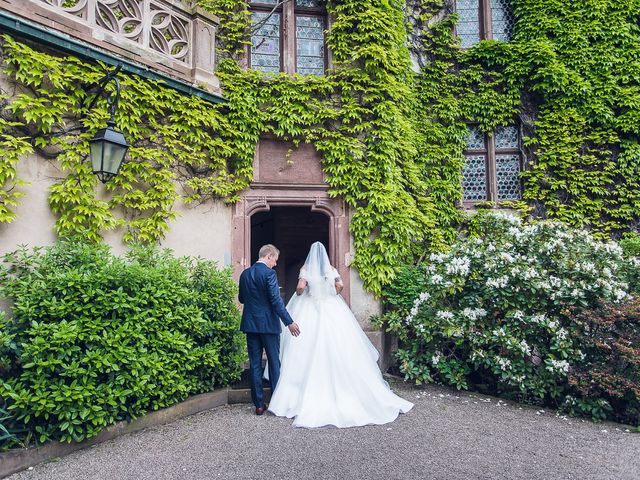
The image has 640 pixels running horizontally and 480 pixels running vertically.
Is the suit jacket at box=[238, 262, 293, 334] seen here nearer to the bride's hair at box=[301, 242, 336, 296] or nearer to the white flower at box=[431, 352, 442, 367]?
the bride's hair at box=[301, 242, 336, 296]

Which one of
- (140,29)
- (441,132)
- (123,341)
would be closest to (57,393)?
(123,341)

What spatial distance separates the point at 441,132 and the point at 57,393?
7911 millimetres

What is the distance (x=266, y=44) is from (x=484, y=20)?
16.5 feet

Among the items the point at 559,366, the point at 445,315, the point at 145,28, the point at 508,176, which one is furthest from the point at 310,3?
the point at 559,366

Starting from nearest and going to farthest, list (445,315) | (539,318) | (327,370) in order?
(327,370)
(539,318)
(445,315)

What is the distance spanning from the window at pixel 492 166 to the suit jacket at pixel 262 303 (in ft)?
19.2

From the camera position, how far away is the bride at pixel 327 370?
507 centimetres

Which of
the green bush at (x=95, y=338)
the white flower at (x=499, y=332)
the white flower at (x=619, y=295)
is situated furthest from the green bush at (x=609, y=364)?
the green bush at (x=95, y=338)

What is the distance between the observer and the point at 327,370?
17.7ft

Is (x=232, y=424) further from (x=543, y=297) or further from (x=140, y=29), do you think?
(x=140, y=29)

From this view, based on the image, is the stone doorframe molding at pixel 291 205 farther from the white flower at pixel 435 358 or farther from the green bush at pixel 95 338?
the green bush at pixel 95 338

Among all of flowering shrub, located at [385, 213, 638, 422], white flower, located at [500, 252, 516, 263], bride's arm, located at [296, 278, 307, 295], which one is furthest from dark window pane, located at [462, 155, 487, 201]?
bride's arm, located at [296, 278, 307, 295]

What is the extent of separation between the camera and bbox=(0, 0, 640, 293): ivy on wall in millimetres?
5328

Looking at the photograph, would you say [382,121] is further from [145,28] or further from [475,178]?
[145,28]
